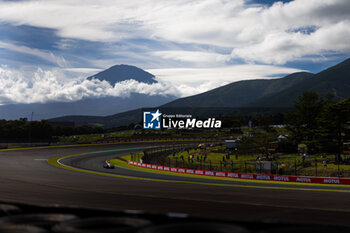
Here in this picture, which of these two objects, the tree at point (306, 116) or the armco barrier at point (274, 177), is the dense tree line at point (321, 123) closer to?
the tree at point (306, 116)

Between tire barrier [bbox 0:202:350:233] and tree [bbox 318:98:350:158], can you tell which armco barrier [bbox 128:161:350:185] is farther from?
tire barrier [bbox 0:202:350:233]

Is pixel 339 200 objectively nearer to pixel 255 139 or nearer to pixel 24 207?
pixel 24 207

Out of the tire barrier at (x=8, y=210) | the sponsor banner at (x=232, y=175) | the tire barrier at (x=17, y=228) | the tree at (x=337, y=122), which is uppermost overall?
the tree at (x=337, y=122)

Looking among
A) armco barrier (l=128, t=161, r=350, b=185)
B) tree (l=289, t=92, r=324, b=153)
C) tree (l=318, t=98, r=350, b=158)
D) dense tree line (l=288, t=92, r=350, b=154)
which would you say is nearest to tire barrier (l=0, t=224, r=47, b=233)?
armco barrier (l=128, t=161, r=350, b=185)

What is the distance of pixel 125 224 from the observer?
573 centimetres

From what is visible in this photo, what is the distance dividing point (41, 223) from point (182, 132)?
126477mm

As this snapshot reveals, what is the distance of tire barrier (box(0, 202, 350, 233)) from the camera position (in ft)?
16.4

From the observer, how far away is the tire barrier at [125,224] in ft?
16.4

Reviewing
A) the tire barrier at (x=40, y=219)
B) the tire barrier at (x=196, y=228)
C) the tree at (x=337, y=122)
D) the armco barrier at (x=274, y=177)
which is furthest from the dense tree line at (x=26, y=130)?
the tire barrier at (x=196, y=228)

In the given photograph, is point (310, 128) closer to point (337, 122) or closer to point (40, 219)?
point (337, 122)

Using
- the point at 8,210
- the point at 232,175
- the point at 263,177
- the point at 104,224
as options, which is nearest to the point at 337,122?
the point at 263,177

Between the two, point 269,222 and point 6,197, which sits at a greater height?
point 269,222

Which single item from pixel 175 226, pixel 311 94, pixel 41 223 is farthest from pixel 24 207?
pixel 311 94

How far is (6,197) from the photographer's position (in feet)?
65.1
